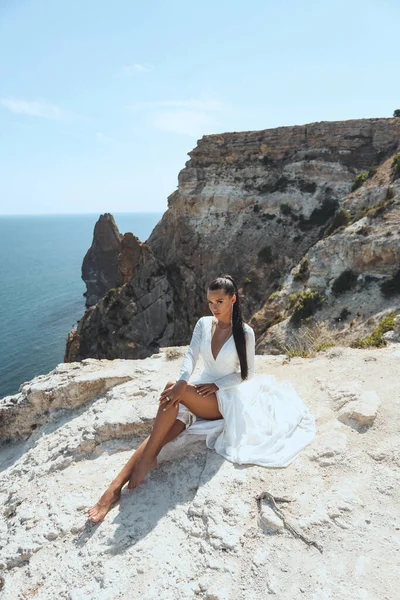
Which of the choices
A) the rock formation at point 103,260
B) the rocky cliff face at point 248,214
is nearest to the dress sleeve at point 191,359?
the rocky cliff face at point 248,214

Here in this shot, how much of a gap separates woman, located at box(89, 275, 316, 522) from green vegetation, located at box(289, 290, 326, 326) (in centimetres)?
1380

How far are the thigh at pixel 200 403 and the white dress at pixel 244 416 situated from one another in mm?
74

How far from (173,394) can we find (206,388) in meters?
0.50

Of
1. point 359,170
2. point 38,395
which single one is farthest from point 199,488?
point 359,170

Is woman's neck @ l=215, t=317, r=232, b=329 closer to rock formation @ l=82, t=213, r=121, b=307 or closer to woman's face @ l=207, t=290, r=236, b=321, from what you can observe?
woman's face @ l=207, t=290, r=236, b=321

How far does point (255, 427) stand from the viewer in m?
5.04

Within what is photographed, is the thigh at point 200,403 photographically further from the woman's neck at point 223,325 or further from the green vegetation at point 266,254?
the green vegetation at point 266,254

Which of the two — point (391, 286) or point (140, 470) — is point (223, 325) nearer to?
point (140, 470)

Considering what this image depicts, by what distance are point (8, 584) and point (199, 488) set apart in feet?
7.78

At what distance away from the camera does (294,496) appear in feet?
14.4

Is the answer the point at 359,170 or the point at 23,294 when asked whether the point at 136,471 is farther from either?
the point at 23,294

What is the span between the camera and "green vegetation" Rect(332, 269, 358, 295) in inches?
737

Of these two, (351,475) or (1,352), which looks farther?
(1,352)

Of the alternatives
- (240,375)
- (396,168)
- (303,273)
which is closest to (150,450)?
(240,375)
